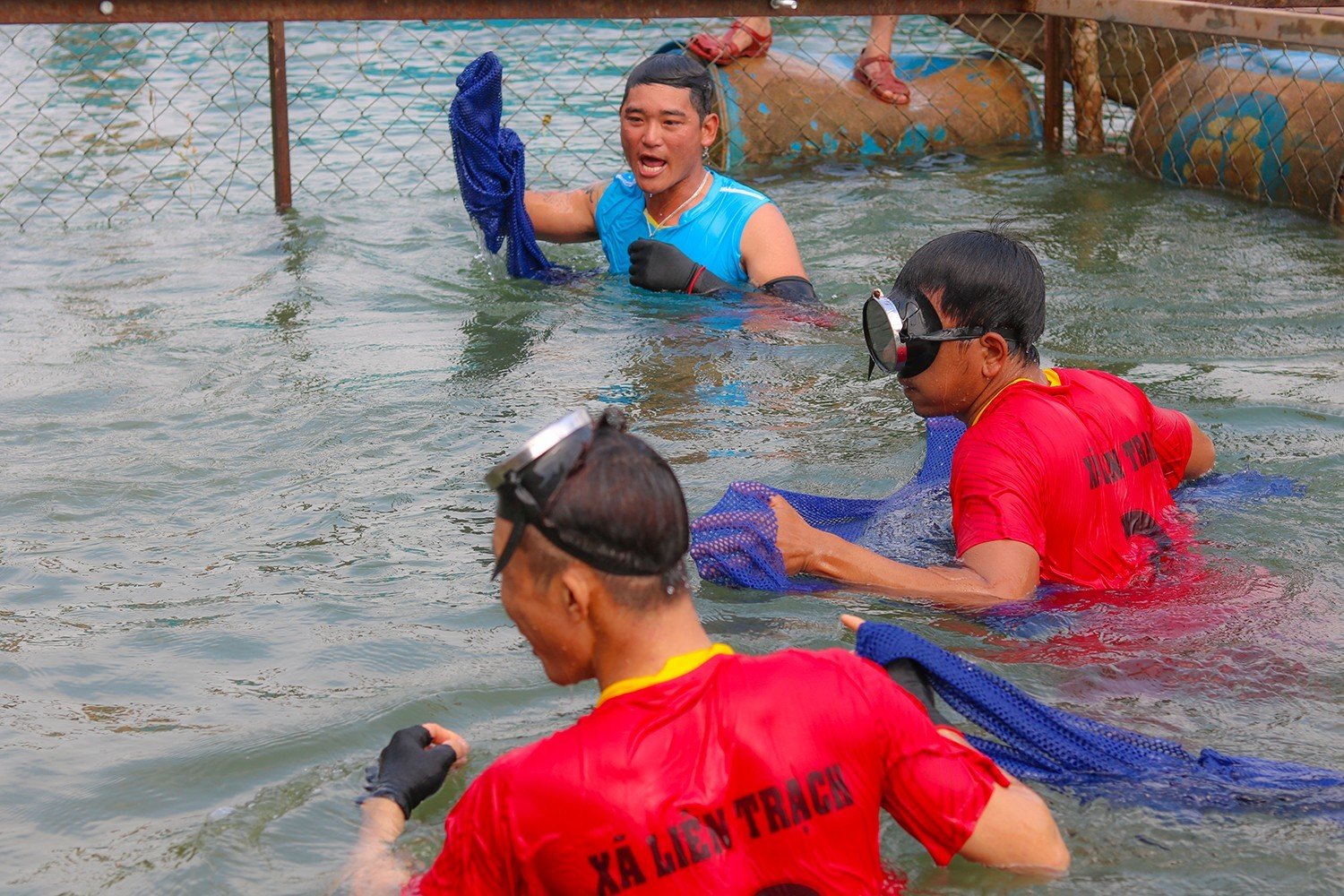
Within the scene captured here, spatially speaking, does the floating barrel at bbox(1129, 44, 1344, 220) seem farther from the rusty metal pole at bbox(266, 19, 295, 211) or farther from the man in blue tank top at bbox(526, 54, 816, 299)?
the rusty metal pole at bbox(266, 19, 295, 211)

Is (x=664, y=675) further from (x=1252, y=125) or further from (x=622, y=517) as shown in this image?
(x=1252, y=125)

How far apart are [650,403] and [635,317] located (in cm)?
104

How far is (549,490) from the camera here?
2.02 metres

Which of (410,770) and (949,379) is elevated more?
(949,379)

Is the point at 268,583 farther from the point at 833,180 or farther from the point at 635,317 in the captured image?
the point at 833,180

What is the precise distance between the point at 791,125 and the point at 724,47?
660 mm

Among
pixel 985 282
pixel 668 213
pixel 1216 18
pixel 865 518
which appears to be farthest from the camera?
pixel 1216 18

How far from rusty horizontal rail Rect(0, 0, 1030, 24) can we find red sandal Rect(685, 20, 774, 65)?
4.90ft

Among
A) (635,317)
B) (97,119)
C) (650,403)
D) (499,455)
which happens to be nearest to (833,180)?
(635,317)

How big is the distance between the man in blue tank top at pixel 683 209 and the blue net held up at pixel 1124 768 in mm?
3582

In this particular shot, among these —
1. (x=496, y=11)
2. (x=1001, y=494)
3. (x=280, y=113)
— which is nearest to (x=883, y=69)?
(x=496, y=11)

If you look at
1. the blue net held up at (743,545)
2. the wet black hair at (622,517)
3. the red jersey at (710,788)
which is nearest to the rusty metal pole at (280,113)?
the blue net held up at (743,545)

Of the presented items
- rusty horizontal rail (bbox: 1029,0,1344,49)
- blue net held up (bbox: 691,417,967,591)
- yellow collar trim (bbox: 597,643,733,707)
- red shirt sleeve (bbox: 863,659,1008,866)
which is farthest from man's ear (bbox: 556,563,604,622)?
rusty horizontal rail (bbox: 1029,0,1344,49)

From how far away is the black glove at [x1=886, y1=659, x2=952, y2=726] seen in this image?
2.54m
